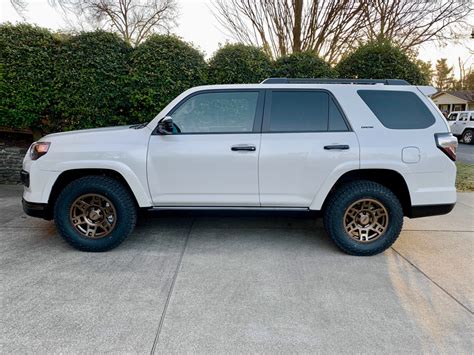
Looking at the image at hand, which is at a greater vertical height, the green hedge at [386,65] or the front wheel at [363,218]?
the green hedge at [386,65]

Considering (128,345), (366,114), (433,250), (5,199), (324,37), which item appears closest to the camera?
(128,345)

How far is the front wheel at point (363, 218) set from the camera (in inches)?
139

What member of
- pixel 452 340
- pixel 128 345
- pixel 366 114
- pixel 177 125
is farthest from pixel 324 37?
pixel 128 345

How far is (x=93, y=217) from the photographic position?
364 cm

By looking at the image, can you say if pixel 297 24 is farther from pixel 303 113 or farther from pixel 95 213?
pixel 95 213

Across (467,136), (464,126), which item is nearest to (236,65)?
(467,136)

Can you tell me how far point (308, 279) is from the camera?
3.11 meters

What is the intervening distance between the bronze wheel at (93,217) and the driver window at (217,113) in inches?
47.8

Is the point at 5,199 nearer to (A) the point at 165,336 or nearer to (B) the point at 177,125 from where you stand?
(B) the point at 177,125

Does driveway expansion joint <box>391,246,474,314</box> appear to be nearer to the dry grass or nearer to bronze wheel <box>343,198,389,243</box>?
bronze wheel <box>343,198,389,243</box>

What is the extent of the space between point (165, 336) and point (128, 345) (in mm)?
246

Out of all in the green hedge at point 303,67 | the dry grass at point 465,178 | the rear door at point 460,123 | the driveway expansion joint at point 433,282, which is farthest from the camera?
the rear door at point 460,123

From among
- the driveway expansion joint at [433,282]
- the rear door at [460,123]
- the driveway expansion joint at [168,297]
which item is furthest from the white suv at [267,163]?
the rear door at [460,123]

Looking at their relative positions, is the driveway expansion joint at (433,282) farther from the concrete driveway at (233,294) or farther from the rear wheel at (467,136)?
the rear wheel at (467,136)
